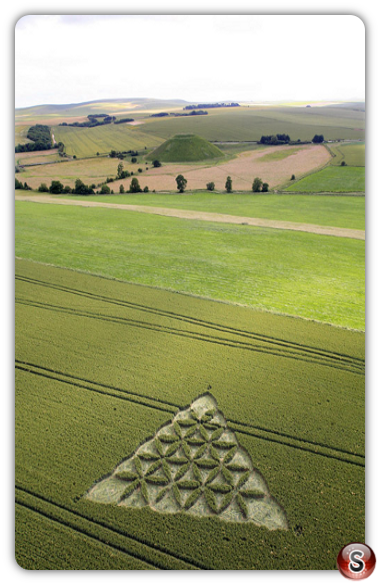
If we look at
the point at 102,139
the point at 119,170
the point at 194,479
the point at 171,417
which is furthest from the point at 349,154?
the point at 194,479

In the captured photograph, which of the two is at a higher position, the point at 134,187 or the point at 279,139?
the point at 279,139

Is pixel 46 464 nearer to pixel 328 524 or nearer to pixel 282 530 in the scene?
pixel 282 530

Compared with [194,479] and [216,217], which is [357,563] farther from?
[216,217]

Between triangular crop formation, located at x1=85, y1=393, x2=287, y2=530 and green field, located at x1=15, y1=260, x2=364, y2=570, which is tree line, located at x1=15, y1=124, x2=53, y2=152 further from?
triangular crop formation, located at x1=85, y1=393, x2=287, y2=530

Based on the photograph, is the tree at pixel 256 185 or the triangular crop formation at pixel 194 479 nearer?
the triangular crop formation at pixel 194 479

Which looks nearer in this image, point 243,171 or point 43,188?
point 43,188

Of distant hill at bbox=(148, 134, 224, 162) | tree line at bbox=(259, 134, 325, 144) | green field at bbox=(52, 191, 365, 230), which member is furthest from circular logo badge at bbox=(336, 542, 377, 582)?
tree line at bbox=(259, 134, 325, 144)

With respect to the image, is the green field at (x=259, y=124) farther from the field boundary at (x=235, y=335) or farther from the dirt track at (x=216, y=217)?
the field boundary at (x=235, y=335)

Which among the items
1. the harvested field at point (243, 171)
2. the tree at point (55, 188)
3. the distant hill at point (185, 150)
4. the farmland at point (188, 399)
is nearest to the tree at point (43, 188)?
the tree at point (55, 188)
